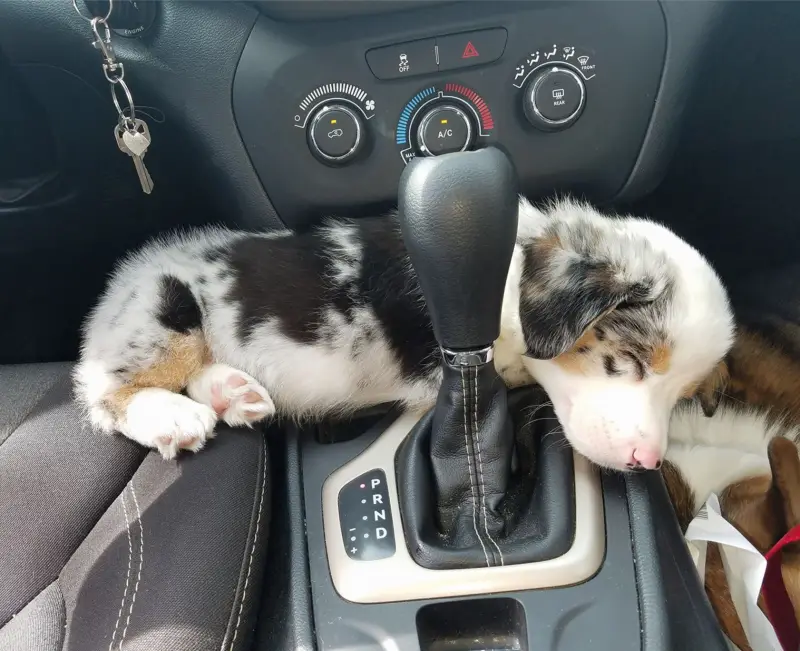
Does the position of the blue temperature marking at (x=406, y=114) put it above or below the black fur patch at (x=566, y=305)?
above

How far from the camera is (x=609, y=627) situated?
1.07 m

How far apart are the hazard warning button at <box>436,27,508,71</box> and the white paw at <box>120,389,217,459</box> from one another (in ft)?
2.82

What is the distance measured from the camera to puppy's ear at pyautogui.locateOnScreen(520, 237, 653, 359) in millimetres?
1399

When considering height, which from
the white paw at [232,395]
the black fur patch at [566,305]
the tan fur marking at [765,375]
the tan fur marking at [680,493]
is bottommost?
the tan fur marking at [680,493]

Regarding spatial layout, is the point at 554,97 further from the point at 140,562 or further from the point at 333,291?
the point at 140,562

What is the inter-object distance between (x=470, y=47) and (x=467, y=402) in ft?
2.44

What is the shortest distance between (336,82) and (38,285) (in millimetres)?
1007

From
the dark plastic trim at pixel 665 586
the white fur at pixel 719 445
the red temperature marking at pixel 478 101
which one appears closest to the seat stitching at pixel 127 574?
the dark plastic trim at pixel 665 586

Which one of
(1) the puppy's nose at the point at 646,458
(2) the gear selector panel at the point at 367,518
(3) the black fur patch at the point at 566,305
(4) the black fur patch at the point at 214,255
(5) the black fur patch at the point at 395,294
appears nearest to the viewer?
(2) the gear selector panel at the point at 367,518

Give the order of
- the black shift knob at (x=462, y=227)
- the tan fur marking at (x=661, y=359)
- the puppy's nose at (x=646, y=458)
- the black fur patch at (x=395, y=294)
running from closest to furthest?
1. the black shift knob at (x=462, y=227)
2. the puppy's nose at (x=646, y=458)
3. the tan fur marking at (x=661, y=359)
4. the black fur patch at (x=395, y=294)

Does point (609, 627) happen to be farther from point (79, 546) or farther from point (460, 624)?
point (79, 546)

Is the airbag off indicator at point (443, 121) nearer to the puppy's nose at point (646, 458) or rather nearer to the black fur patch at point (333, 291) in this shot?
the black fur patch at point (333, 291)

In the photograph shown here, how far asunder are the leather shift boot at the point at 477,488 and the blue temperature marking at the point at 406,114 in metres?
0.60

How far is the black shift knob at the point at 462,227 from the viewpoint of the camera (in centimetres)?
95
